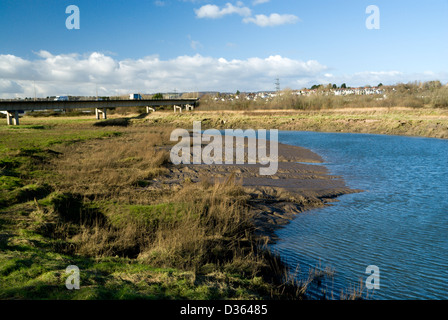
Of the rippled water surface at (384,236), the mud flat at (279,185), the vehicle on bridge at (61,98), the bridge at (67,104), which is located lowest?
the rippled water surface at (384,236)

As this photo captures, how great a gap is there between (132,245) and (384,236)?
764cm

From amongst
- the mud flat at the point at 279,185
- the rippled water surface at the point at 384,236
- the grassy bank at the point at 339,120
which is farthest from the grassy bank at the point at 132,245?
the grassy bank at the point at 339,120

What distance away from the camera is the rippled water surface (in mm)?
7926

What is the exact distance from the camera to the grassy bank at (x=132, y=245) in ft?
19.3

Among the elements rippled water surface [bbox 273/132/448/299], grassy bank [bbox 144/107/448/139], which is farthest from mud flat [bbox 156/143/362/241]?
grassy bank [bbox 144/107/448/139]

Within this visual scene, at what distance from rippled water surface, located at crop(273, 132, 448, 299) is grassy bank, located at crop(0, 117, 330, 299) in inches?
58.1

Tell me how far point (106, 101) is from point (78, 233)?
71.0 meters

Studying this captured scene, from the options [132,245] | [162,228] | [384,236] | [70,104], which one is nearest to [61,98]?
[70,104]

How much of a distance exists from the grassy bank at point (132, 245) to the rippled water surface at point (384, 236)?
58.1 inches

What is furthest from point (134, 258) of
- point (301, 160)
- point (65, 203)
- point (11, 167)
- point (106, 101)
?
point (106, 101)

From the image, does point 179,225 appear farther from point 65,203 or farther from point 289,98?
point 289,98

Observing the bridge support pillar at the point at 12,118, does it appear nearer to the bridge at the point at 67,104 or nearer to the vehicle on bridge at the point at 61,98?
the bridge at the point at 67,104

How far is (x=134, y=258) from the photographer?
7.92 meters

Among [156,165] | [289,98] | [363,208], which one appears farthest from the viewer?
[289,98]
